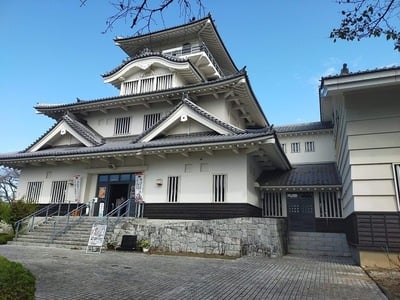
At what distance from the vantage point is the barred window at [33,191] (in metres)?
17.9

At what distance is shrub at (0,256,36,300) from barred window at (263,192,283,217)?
1476cm

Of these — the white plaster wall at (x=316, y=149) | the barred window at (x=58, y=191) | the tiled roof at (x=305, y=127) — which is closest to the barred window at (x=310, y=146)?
the white plaster wall at (x=316, y=149)

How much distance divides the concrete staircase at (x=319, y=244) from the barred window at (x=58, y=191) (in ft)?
43.4

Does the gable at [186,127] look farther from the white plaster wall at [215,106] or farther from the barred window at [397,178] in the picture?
the barred window at [397,178]

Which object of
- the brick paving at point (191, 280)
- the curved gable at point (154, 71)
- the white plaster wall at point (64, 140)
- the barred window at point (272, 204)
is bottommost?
the brick paving at point (191, 280)

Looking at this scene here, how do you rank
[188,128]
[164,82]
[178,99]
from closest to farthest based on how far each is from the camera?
[188,128], [178,99], [164,82]

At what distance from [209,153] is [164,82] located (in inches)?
309

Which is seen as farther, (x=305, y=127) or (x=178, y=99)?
(x=305, y=127)

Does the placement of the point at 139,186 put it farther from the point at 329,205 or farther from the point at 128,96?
the point at 329,205

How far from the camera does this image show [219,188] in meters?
14.0

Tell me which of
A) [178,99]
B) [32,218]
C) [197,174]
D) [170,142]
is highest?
[178,99]

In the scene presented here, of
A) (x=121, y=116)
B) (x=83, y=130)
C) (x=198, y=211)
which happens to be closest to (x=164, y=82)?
(x=121, y=116)

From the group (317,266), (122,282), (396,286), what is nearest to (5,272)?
(122,282)

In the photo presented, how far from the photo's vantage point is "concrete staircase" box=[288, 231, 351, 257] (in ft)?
44.4
